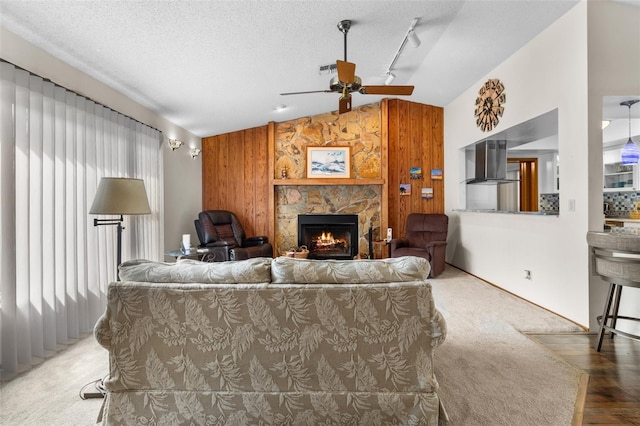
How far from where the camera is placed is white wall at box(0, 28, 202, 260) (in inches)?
98.1

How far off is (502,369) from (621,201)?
5246 mm

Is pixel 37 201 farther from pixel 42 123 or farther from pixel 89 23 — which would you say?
pixel 89 23

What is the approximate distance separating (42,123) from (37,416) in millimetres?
1991

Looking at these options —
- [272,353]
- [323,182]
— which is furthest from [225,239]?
[272,353]

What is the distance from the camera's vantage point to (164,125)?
4867mm

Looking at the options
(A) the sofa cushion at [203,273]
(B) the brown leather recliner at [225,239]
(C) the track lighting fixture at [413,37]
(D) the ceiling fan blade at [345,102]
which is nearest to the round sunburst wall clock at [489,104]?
(C) the track lighting fixture at [413,37]

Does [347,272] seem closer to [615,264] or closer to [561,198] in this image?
[615,264]

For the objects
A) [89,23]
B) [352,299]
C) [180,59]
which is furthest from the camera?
[180,59]

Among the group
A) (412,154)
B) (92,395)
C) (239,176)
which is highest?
(412,154)

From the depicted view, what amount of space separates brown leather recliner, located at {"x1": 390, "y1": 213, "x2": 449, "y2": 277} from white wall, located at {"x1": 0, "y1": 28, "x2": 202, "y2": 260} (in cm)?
350

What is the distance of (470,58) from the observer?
4.32m

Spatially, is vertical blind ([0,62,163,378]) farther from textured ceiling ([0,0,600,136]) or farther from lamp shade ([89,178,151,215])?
lamp shade ([89,178,151,215])

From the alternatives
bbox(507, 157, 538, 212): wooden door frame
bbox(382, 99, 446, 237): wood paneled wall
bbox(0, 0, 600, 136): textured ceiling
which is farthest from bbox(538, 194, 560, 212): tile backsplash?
bbox(0, 0, 600, 136): textured ceiling

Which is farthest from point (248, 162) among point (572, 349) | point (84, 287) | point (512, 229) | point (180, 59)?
point (572, 349)
